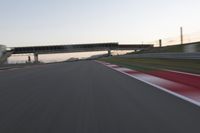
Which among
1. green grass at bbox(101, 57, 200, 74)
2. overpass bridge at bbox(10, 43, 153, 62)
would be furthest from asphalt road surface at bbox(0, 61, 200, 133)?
overpass bridge at bbox(10, 43, 153, 62)

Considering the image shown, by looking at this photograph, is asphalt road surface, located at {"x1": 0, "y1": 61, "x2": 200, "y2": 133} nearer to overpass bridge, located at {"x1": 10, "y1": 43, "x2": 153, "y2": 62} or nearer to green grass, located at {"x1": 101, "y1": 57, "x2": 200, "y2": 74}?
green grass, located at {"x1": 101, "y1": 57, "x2": 200, "y2": 74}

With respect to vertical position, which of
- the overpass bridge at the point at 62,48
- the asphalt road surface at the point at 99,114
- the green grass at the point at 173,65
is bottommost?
the overpass bridge at the point at 62,48

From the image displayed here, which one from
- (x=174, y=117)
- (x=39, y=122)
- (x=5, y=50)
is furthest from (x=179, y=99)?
(x=5, y=50)

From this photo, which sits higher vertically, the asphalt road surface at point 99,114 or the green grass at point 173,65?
the asphalt road surface at point 99,114

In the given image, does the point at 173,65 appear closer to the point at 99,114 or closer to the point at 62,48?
the point at 99,114

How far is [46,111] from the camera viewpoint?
281 inches

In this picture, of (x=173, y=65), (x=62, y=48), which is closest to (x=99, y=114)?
(x=173, y=65)

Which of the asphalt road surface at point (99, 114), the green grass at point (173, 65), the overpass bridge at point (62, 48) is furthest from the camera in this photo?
the overpass bridge at point (62, 48)

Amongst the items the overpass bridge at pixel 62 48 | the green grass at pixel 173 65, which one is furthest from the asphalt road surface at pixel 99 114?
the overpass bridge at pixel 62 48

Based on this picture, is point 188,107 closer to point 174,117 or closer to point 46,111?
point 174,117

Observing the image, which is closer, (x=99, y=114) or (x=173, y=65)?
(x=99, y=114)

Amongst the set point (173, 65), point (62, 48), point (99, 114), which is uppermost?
point (99, 114)

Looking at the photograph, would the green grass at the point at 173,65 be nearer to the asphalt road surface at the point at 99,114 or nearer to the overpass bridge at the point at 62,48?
the asphalt road surface at the point at 99,114

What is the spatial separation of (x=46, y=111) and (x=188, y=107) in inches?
113
